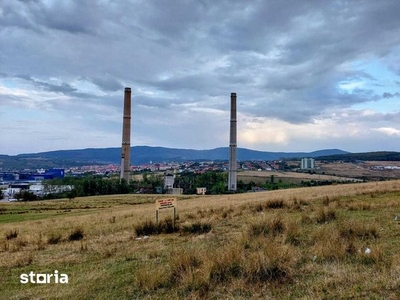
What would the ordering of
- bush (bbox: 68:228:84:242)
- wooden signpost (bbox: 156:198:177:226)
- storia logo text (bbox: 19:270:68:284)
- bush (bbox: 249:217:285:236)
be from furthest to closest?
wooden signpost (bbox: 156:198:177:226), bush (bbox: 68:228:84:242), bush (bbox: 249:217:285:236), storia logo text (bbox: 19:270:68:284)

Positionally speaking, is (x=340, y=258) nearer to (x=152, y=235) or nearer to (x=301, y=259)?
(x=301, y=259)

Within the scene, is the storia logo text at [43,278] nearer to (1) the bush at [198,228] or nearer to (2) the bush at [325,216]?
(1) the bush at [198,228]

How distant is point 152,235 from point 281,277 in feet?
21.3

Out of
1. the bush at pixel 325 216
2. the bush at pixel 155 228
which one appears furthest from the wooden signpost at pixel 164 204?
the bush at pixel 325 216

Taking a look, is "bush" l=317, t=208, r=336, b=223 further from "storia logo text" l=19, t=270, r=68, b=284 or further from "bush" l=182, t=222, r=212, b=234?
"storia logo text" l=19, t=270, r=68, b=284

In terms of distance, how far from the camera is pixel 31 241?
37.8 feet

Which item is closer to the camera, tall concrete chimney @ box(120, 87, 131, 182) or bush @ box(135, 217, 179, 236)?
bush @ box(135, 217, 179, 236)

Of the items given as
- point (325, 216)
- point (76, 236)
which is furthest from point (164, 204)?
point (325, 216)

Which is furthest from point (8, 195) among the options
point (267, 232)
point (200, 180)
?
point (267, 232)

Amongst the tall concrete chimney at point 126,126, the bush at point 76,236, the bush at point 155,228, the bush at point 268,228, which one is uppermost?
the tall concrete chimney at point 126,126

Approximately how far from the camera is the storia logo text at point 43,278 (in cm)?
648

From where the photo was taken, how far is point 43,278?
6.75 metres

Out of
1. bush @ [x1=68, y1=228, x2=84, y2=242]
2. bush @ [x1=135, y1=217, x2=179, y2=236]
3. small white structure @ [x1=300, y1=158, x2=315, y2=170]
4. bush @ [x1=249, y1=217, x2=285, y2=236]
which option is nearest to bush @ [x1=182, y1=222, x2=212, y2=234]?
bush @ [x1=135, y1=217, x2=179, y2=236]

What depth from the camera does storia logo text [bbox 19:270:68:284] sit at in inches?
255
